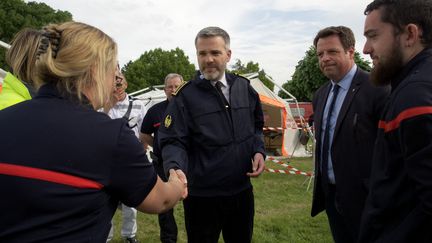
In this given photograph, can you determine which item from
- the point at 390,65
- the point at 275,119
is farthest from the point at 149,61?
the point at 390,65

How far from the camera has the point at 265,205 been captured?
7758 mm

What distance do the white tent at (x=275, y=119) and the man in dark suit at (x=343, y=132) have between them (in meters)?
9.47

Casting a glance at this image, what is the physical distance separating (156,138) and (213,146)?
2143mm

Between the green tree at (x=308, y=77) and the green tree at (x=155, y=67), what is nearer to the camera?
the green tree at (x=308, y=77)

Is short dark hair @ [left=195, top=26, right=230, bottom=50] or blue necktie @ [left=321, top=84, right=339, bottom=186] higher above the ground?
short dark hair @ [left=195, top=26, right=230, bottom=50]

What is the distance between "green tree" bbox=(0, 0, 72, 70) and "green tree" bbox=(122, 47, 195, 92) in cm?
1579

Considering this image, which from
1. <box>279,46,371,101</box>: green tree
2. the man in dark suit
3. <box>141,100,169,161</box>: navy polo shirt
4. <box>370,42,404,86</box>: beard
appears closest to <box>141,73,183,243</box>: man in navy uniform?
<box>141,100,169,161</box>: navy polo shirt

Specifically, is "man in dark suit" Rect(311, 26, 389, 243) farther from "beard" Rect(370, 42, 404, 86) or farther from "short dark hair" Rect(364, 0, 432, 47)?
"short dark hair" Rect(364, 0, 432, 47)

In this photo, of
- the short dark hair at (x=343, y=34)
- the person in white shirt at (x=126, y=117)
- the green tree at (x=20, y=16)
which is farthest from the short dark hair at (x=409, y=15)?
the green tree at (x=20, y=16)

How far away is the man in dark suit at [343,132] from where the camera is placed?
296 centimetres

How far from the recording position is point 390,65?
2107 millimetres

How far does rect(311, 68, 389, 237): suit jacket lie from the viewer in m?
2.95

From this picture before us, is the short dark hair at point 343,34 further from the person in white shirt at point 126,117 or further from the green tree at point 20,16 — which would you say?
the green tree at point 20,16

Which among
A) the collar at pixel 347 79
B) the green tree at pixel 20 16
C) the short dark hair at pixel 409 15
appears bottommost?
the collar at pixel 347 79
